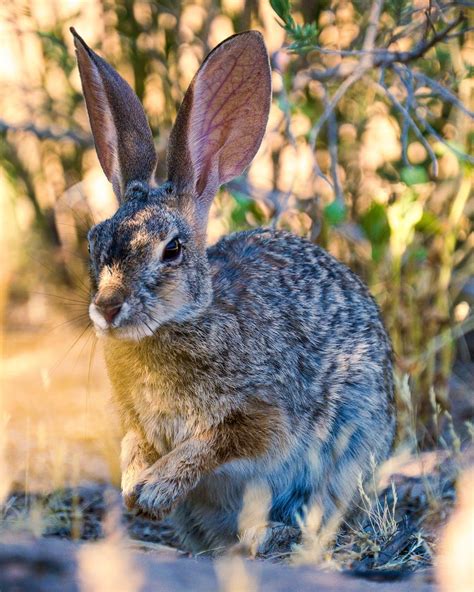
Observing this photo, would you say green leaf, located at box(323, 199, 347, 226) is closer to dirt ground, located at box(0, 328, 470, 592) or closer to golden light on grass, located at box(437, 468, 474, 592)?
dirt ground, located at box(0, 328, 470, 592)

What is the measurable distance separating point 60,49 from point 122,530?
338cm

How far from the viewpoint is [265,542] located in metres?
3.80

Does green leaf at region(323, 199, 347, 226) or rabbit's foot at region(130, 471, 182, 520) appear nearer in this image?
rabbit's foot at region(130, 471, 182, 520)

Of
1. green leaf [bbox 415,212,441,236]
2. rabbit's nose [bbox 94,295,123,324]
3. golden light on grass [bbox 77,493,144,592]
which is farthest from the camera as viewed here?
green leaf [bbox 415,212,441,236]

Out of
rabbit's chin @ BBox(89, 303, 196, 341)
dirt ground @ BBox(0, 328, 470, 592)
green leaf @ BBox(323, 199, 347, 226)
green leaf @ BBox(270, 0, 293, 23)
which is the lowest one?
dirt ground @ BBox(0, 328, 470, 592)

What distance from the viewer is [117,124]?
4.04m

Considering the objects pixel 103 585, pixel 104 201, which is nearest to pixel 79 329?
pixel 104 201

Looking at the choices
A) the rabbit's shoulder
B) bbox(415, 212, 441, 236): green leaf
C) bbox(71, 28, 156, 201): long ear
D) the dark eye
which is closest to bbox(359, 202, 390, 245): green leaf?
bbox(415, 212, 441, 236): green leaf

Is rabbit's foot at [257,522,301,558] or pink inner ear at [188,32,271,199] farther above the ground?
pink inner ear at [188,32,271,199]

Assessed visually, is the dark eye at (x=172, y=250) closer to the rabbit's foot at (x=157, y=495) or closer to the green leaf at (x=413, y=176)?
the rabbit's foot at (x=157, y=495)

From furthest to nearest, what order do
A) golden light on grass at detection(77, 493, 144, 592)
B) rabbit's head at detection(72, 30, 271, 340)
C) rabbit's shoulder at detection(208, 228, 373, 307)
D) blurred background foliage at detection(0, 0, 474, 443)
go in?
1. blurred background foliage at detection(0, 0, 474, 443)
2. rabbit's shoulder at detection(208, 228, 373, 307)
3. rabbit's head at detection(72, 30, 271, 340)
4. golden light on grass at detection(77, 493, 144, 592)

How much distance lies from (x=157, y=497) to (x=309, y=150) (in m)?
2.15

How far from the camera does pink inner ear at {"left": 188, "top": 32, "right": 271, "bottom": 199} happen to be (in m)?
3.91

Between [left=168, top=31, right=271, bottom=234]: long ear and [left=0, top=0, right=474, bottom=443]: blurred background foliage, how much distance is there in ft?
2.39
